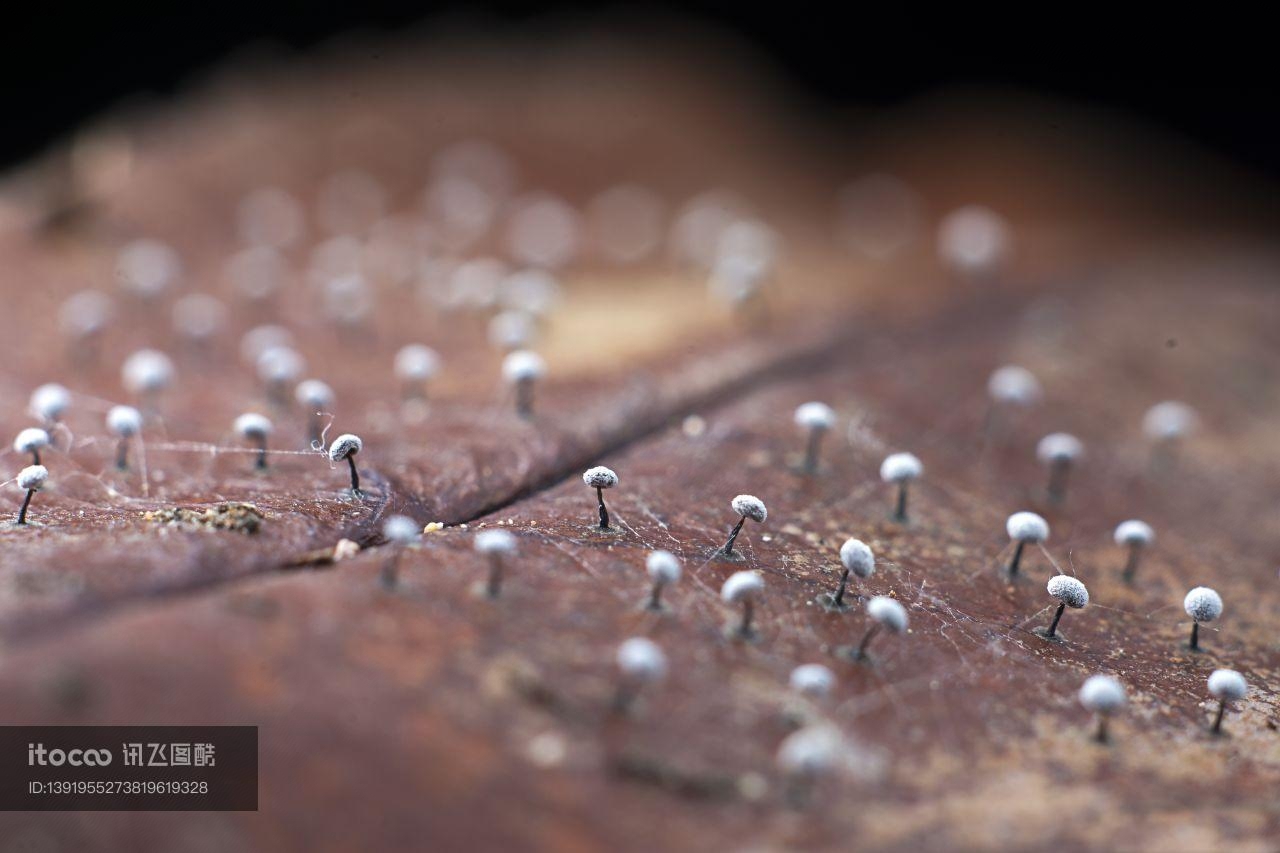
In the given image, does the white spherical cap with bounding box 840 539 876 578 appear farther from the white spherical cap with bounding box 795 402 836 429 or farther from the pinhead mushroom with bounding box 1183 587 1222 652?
the pinhead mushroom with bounding box 1183 587 1222 652

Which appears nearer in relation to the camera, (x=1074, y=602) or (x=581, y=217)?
(x=1074, y=602)

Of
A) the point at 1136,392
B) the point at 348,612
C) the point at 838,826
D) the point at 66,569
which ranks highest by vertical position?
the point at 1136,392

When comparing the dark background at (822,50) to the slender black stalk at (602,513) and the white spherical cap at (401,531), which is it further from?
the white spherical cap at (401,531)

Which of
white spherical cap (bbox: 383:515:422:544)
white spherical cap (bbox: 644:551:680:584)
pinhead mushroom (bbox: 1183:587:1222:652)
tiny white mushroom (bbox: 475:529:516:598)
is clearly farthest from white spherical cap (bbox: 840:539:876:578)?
white spherical cap (bbox: 383:515:422:544)

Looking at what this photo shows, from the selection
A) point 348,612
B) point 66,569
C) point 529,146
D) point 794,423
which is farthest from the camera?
point 529,146

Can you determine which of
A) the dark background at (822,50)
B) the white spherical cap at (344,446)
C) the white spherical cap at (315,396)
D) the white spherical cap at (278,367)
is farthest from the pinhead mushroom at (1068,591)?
the dark background at (822,50)

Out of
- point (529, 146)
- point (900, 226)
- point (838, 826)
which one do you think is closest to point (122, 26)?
point (529, 146)

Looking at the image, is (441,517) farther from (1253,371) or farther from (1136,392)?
(1253,371)
